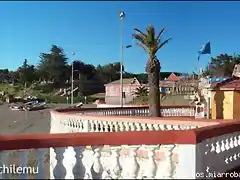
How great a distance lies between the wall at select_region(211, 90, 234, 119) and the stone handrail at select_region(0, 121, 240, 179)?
12.6m

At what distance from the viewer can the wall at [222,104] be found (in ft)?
54.7

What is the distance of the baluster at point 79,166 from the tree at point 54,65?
130 m

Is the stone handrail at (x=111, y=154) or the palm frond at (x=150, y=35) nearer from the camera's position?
the stone handrail at (x=111, y=154)

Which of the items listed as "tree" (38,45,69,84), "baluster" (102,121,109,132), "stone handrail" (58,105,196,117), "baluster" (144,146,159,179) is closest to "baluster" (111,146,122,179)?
"baluster" (144,146,159,179)

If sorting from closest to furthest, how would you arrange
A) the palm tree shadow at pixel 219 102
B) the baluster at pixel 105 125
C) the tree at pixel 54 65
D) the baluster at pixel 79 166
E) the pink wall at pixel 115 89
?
the baluster at pixel 79 166 < the baluster at pixel 105 125 < the palm tree shadow at pixel 219 102 < the pink wall at pixel 115 89 < the tree at pixel 54 65

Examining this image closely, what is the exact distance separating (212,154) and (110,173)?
207cm

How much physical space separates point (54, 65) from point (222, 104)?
120895 millimetres

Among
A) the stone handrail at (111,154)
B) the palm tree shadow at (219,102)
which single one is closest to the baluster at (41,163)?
the stone handrail at (111,154)

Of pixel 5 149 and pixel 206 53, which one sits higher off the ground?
pixel 206 53

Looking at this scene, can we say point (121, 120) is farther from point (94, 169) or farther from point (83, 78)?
point (83, 78)

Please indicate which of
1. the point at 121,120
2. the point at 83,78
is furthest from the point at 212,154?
the point at 83,78

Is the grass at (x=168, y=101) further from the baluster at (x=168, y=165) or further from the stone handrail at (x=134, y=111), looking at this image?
the baluster at (x=168, y=165)

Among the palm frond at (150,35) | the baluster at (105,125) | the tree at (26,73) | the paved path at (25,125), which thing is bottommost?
the paved path at (25,125)

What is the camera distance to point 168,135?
4414 mm
